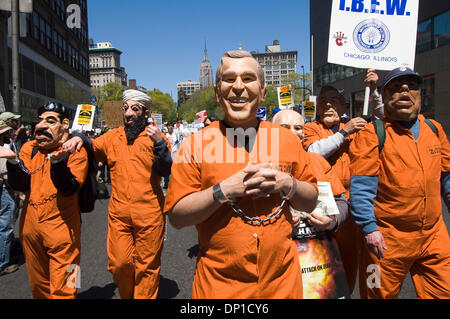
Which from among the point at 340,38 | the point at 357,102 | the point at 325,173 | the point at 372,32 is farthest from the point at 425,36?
the point at 325,173

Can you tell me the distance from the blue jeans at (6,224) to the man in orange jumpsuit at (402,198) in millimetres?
4490

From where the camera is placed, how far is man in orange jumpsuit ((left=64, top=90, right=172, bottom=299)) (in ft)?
11.5

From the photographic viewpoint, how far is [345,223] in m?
3.11

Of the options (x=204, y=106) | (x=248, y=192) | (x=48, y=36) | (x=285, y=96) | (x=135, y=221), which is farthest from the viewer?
(x=204, y=106)

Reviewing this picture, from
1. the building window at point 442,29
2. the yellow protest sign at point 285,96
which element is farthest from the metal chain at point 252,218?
the building window at point 442,29

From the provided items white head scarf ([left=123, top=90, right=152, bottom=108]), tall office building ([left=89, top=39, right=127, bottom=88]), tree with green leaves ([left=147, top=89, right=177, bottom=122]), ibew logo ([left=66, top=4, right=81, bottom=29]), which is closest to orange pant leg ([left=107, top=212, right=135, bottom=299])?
white head scarf ([left=123, top=90, right=152, bottom=108])

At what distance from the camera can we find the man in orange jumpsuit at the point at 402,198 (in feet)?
8.29

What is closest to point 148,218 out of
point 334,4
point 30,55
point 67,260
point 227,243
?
point 67,260

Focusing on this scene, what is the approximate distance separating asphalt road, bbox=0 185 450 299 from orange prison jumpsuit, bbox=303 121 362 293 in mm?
898

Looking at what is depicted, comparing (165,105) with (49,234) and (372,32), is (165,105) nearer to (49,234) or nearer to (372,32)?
(372,32)

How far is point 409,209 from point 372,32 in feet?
6.27
